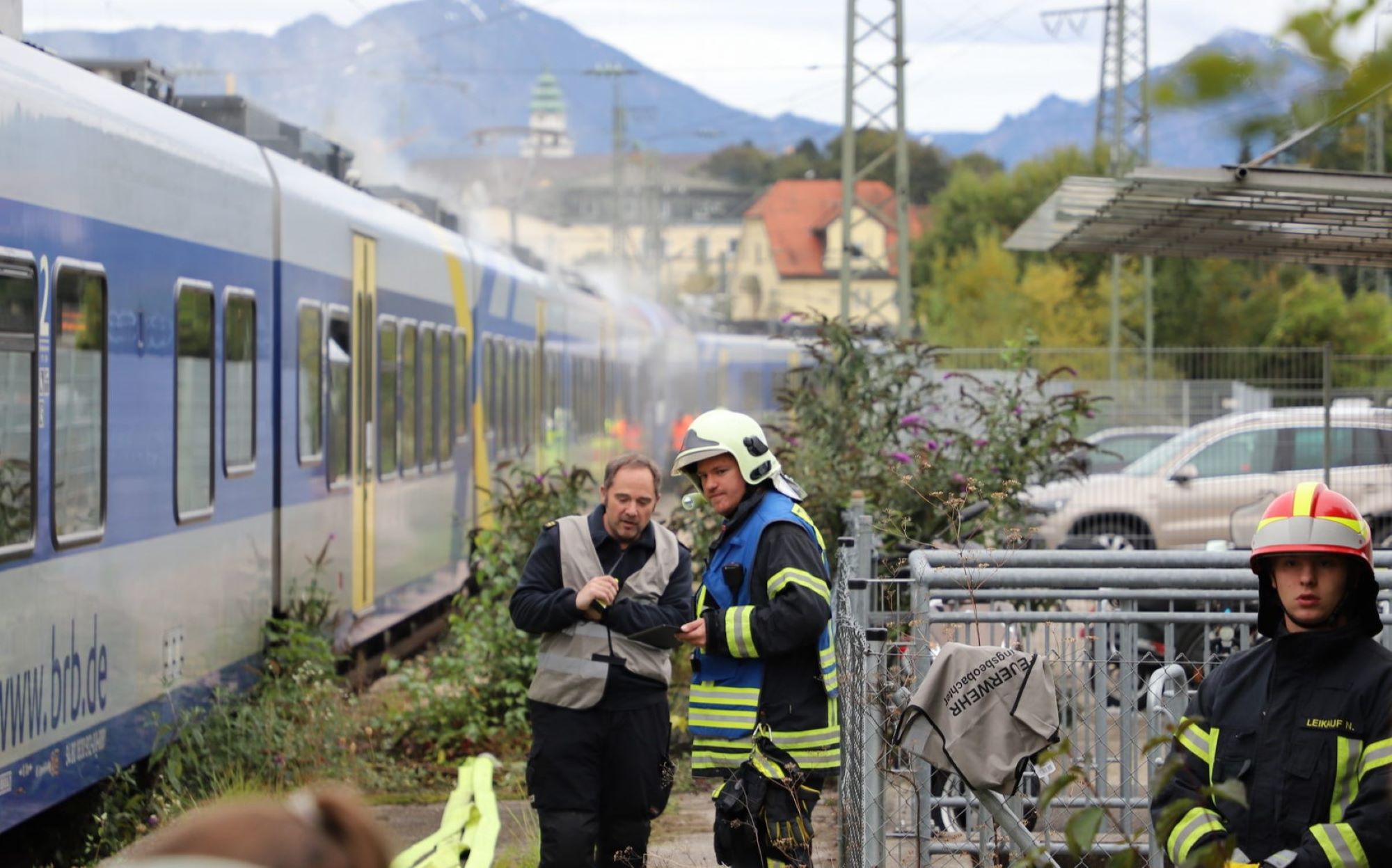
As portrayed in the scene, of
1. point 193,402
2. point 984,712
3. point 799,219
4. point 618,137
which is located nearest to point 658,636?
point 984,712

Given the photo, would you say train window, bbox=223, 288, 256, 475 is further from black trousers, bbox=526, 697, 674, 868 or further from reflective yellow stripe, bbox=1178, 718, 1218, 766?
reflective yellow stripe, bbox=1178, 718, 1218, 766

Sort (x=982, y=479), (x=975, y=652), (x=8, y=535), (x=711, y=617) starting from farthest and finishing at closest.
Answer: (x=982, y=479) → (x=8, y=535) → (x=711, y=617) → (x=975, y=652)

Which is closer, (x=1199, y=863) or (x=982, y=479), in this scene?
(x=1199, y=863)

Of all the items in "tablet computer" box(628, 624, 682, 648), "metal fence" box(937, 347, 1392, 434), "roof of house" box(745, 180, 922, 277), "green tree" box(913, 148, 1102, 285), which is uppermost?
"roof of house" box(745, 180, 922, 277)

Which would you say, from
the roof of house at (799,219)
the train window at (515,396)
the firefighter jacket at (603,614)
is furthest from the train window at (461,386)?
the roof of house at (799,219)

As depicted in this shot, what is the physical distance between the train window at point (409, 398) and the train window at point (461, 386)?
177 cm

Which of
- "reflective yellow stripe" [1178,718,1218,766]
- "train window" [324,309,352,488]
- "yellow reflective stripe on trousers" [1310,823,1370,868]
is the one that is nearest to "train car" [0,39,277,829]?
"train window" [324,309,352,488]

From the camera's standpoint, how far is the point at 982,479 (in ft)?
33.8

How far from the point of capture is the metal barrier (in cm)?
481

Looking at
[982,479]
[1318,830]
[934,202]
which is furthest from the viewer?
[934,202]

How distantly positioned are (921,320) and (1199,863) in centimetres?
4947

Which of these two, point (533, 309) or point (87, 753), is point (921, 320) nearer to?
point (533, 309)

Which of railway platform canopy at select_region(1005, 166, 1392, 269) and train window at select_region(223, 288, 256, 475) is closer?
railway platform canopy at select_region(1005, 166, 1392, 269)

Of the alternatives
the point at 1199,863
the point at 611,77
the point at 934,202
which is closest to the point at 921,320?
the point at 611,77
